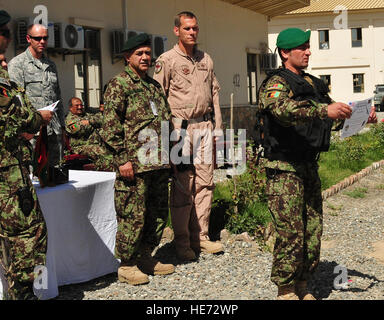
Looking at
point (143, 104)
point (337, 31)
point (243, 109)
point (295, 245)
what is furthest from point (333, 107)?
point (337, 31)

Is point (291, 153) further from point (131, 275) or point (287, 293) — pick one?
point (131, 275)

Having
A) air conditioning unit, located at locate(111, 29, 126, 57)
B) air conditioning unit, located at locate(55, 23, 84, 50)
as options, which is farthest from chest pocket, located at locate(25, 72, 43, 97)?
air conditioning unit, located at locate(111, 29, 126, 57)

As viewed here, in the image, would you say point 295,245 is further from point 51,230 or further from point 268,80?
point 51,230

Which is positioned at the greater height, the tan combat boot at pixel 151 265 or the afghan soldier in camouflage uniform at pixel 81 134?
the afghan soldier in camouflage uniform at pixel 81 134

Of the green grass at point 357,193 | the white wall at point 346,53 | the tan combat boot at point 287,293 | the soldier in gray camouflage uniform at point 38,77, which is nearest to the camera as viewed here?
the tan combat boot at point 287,293

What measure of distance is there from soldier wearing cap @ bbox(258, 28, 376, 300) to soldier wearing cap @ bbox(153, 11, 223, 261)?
1.46 metres

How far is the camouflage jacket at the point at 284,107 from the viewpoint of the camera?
3672 mm

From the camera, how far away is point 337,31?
39.3m

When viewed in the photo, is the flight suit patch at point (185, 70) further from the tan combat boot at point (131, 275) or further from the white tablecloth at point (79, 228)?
the tan combat boot at point (131, 275)

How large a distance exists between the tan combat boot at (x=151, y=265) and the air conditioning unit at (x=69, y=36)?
20.0ft

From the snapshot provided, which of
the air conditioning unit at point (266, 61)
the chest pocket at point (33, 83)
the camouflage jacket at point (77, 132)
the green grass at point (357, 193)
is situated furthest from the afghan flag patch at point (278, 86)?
the air conditioning unit at point (266, 61)

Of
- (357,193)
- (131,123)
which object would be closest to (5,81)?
(131,123)

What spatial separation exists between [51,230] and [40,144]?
0.63 m

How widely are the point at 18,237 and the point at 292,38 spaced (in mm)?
2101
